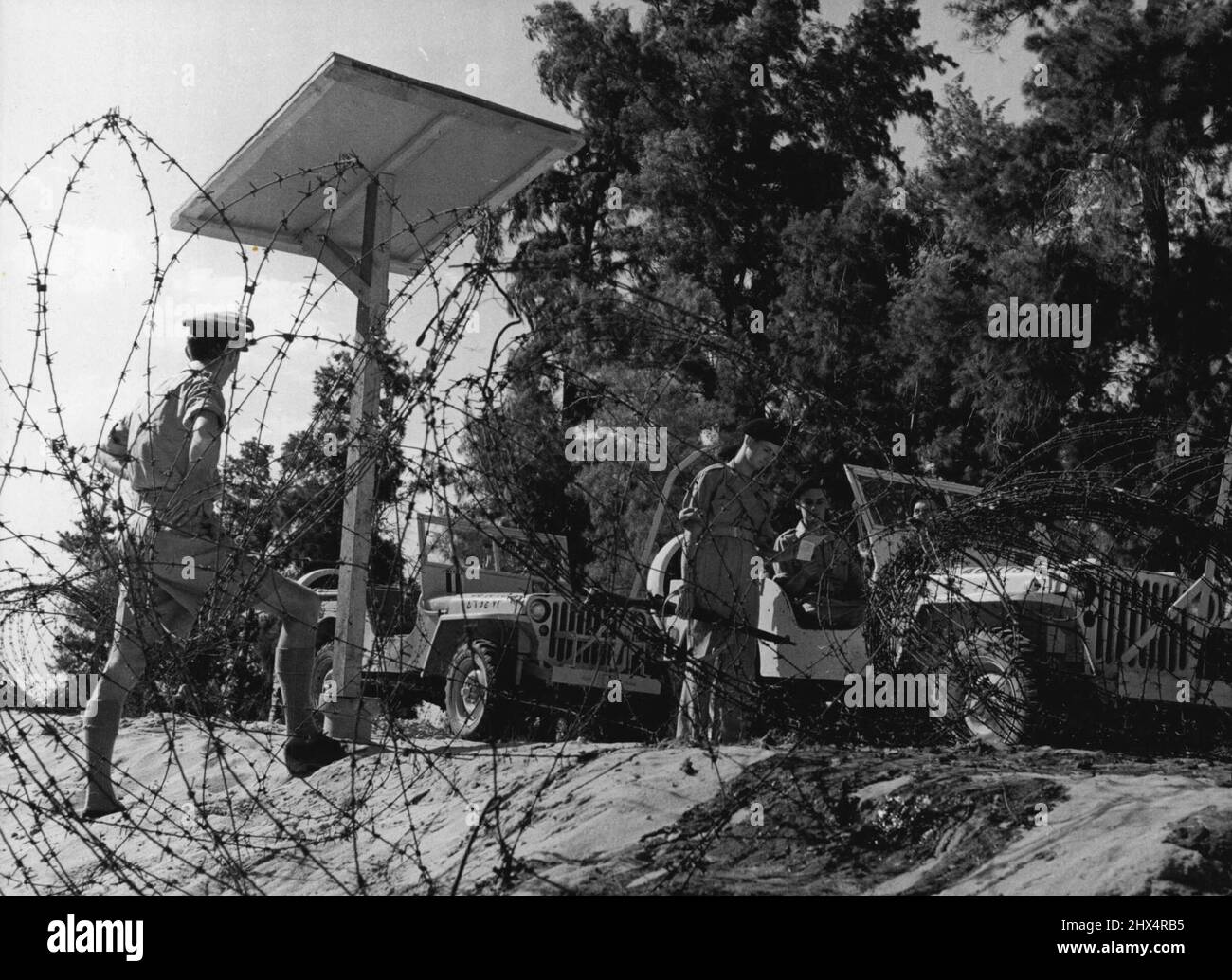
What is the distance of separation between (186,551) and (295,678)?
2.86 feet

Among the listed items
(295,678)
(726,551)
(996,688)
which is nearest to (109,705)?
(295,678)

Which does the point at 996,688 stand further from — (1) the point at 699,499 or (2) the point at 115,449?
(2) the point at 115,449

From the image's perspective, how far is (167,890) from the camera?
520 centimetres

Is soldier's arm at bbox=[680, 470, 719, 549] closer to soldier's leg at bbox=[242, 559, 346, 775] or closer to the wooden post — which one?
the wooden post

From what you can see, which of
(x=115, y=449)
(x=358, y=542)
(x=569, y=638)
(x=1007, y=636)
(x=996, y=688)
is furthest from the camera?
(x=569, y=638)

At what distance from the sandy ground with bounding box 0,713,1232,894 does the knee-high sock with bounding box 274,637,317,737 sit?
741 mm

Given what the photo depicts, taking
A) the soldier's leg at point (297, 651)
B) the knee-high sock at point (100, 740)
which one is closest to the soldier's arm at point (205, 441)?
the soldier's leg at point (297, 651)

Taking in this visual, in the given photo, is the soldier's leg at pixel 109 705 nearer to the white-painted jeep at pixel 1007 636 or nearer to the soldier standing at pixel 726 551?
the white-painted jeep at pixel 1007 636

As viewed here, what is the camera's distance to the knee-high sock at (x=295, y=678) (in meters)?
6.21

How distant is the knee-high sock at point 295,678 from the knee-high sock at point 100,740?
2.53ft

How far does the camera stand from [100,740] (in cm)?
568

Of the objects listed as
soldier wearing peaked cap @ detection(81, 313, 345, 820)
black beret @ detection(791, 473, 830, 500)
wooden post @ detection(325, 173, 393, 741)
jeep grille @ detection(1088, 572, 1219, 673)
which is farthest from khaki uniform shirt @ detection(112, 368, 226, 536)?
jeep grille @ detection(1088, 572, 1219, 673)

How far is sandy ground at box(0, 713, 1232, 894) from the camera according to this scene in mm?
3645
